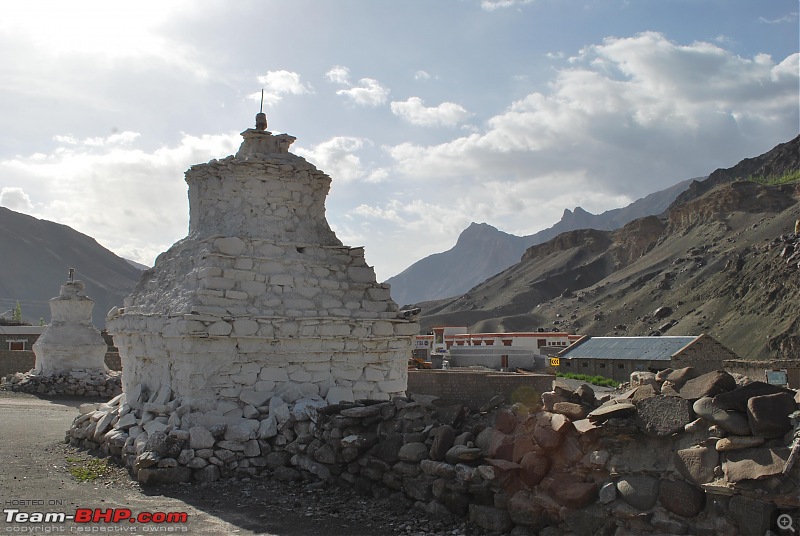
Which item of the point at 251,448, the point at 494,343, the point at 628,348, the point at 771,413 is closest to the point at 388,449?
the point at 251,448

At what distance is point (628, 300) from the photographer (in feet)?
234

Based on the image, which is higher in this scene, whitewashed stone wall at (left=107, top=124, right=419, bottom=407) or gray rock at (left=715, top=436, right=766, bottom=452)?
whitewashed stone wall at (left=107, top=124, right=419, bottom=407)

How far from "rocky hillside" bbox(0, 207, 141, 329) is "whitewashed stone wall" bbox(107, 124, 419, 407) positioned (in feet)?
357

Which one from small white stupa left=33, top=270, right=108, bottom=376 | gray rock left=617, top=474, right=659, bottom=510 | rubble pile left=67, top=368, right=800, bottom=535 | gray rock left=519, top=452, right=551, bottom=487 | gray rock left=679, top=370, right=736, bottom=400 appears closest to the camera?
rubble pile left=67, top=368, right=800, bottom=535

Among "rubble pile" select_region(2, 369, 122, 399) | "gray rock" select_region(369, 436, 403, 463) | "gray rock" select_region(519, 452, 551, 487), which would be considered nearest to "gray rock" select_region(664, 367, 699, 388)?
"gray rock" select_region(519, 452, 551, 487)

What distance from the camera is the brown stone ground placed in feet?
20.0

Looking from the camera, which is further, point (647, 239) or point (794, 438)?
point (647, 239)

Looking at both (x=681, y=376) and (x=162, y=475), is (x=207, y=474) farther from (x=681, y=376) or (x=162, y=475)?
(x=681, y=376)

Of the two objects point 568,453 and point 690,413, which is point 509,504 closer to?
point 568,453

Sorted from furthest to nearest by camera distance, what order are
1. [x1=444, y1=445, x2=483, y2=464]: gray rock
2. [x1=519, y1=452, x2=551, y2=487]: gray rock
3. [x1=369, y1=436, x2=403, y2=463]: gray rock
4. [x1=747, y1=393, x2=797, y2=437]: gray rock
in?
[x1=369, y1=436, x2=403, y2=463]: gray rock < [x1=444, y1=445, x2=483, y2=464]: gray rock < [x1=519, y1=452, x2=551, y2=487]: gray rock < [x1=747, y1=393, x2=797, y2=437]: gray rock

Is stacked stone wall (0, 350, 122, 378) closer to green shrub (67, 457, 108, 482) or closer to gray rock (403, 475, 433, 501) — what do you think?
green shrub (67, 457, 108, 482)

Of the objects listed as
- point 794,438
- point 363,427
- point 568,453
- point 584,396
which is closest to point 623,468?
point 568,453

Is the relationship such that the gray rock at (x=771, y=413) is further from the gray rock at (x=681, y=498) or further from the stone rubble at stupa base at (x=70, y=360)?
the stone rubble at stupa base at (x=70, y=360)

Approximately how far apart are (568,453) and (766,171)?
106m
